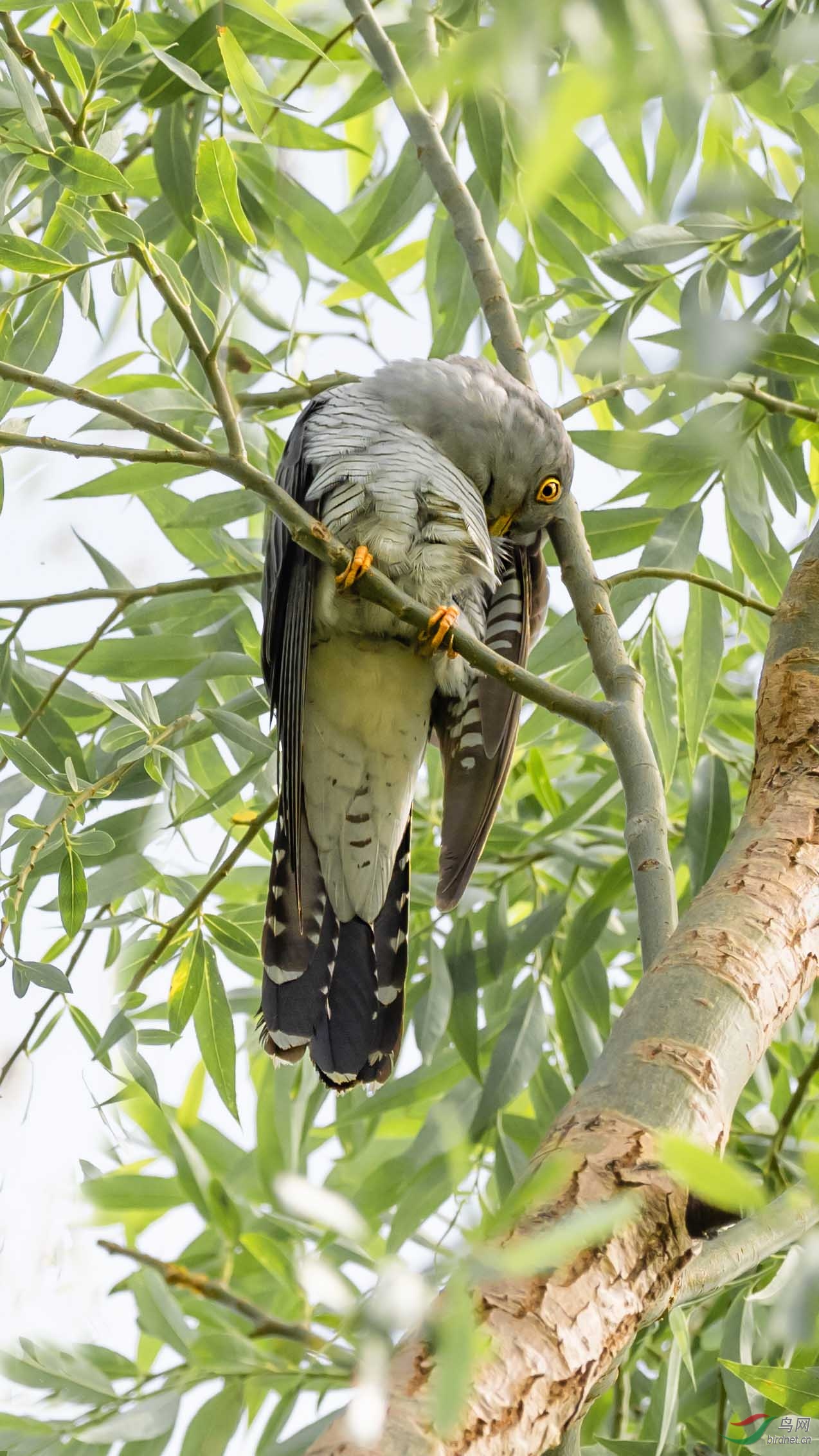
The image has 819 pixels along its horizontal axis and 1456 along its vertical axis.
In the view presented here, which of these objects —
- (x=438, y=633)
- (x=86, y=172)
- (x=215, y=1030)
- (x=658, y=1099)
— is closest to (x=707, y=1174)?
(x=658, y=1099)

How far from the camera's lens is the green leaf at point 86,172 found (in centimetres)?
164

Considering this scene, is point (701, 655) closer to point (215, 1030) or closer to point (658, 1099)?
point (215, 1030)

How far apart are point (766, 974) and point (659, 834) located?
29 cm

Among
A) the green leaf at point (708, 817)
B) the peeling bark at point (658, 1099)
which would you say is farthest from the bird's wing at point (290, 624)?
the peeling bark at point (658, 1099)

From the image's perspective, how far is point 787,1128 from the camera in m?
2.43

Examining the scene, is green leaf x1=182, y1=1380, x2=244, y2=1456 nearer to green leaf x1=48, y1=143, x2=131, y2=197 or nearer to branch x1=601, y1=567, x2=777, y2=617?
branch x1=601, y1=567, x2=777, y2=617

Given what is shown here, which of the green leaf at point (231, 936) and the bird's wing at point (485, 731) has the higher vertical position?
the bird's wing at point (485, 731)

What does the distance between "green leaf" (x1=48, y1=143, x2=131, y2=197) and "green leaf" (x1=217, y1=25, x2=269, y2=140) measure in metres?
0.23

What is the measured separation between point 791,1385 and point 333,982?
145 cm

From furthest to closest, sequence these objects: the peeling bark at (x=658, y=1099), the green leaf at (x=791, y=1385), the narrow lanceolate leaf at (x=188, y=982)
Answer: the narrow lanceolate leaf at (x=188, y=982) < the green leaf at (x=791, y=1385) < the peeling bark at (x=658, y=1099)

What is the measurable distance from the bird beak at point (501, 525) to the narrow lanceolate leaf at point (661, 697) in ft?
2.45

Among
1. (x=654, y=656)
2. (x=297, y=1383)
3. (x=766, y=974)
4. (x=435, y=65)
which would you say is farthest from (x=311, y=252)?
(x=435, y=65)

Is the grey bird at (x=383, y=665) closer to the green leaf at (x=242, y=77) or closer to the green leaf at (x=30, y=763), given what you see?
the green leaf at (x=30, y=763)

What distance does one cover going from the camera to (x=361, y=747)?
3178 millimetres
